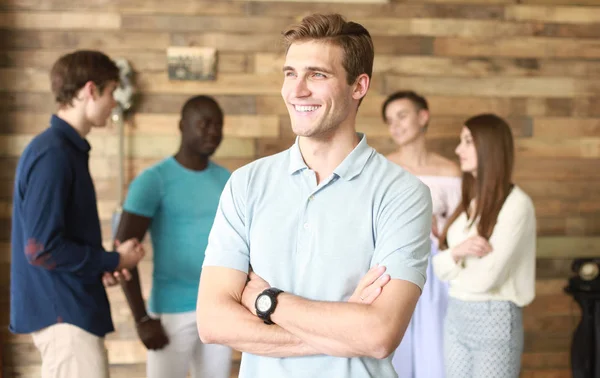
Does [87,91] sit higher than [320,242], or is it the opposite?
[87,91]

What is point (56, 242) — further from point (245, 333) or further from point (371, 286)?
point (371, 286)

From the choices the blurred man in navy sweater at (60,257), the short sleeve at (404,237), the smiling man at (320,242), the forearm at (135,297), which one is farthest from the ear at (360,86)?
the forearm at (135,297)

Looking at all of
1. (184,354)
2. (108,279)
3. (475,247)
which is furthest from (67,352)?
(475,247)

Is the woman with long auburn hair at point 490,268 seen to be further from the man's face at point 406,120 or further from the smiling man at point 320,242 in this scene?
the smiling man at point 320,242

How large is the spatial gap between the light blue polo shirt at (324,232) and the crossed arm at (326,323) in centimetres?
3

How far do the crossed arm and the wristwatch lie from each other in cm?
1

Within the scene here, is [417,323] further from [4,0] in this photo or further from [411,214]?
[4,0]

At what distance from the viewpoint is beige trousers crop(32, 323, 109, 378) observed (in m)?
2.44

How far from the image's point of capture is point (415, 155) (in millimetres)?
3752

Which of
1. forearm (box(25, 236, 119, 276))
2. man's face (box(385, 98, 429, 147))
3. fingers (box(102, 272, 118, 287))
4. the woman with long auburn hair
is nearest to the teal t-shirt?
fingers (box(102, 272, 118, 287))

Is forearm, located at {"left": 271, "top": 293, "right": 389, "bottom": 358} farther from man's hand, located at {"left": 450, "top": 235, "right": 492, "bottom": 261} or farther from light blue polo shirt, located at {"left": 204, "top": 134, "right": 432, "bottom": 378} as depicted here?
man's hand, located at {"left": 450, "top": 235, "right": 492, "bottom": 261}

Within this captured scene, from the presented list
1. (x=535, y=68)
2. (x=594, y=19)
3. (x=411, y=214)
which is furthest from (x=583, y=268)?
(x=411, y=214)

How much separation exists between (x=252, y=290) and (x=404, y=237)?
1.18 feet

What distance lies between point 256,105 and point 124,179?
0.80m
